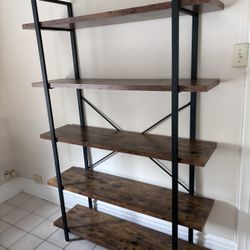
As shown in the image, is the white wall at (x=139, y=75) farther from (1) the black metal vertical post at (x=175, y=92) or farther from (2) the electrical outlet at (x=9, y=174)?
(2) the electrical outlet at (x=9, y=174)

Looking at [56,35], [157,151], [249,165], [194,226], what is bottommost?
[194,226]

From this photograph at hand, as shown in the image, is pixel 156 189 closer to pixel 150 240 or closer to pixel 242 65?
pixel 150 240

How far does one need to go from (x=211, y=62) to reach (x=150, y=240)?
1232 mm

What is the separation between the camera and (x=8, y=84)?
2422 millimetres

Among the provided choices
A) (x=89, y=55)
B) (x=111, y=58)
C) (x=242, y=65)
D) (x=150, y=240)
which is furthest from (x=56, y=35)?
(x=150, y=240)

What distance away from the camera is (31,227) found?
218 cm

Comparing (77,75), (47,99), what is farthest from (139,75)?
(47,99)

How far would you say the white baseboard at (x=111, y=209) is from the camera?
5.64 ft

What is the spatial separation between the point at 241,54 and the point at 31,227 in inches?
81.0

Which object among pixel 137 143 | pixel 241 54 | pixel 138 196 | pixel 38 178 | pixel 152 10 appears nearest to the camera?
pixel 152 10

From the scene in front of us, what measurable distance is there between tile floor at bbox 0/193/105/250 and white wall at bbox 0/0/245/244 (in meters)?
0.51

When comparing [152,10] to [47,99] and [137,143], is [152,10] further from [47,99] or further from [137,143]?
[47,99]

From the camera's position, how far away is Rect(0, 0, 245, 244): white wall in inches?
54.9

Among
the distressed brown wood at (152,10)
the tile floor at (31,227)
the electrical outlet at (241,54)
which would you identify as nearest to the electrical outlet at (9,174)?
the tile floor at (31,227)
